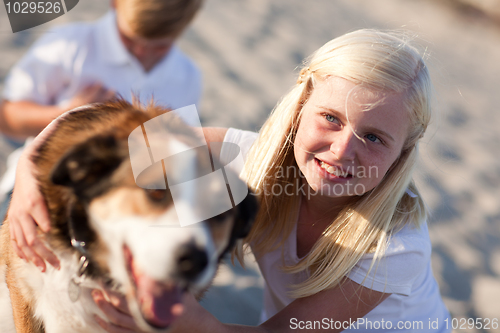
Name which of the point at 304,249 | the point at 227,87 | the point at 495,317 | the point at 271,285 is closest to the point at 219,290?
the point at 271,285

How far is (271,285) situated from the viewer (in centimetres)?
185

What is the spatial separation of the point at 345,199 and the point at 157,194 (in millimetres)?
893

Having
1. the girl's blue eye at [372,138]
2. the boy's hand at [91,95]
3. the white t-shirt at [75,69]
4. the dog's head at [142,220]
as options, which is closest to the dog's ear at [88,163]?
the dog's head at [142,220]

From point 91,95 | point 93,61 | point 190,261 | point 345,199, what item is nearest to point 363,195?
point 345,199

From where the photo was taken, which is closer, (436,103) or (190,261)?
(190,261)

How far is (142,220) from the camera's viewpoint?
1.04m

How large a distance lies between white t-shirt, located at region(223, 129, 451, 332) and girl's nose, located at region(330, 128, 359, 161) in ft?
1.32

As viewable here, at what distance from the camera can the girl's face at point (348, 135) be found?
136 cm

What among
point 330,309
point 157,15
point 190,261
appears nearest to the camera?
point 190,261

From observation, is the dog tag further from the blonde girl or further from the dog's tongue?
the dog's tongue

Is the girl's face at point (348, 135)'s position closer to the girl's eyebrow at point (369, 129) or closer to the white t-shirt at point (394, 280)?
the girl's eyebrow at point (369, 129)

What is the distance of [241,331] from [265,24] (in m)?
4.05

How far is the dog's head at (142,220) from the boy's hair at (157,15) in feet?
3.29

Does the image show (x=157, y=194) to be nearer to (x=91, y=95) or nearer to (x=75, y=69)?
(x=91, y=95)
